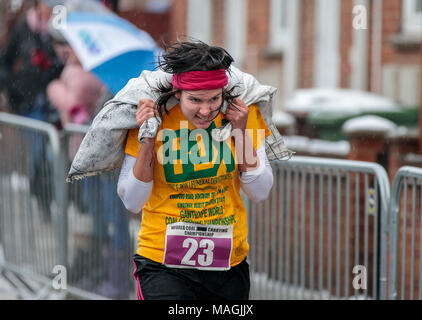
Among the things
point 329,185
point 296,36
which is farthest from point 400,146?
point 296,36

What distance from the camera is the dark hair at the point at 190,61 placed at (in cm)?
363

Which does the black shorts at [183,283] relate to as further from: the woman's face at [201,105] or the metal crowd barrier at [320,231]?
the metal crowd barrier at [320,231]

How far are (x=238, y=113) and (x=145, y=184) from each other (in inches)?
19.7

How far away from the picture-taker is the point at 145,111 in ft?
12.0

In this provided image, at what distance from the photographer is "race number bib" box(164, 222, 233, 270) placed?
3836 mm

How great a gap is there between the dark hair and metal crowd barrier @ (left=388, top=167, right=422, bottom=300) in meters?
1.64

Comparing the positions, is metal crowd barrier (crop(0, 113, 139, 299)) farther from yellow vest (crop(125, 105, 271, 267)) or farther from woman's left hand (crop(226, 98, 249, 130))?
woman's left hand (crop(226, 98, 249, 130))

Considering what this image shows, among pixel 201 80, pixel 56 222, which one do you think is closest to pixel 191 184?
pixel 201 80

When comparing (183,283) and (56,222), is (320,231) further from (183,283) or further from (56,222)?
(56,222)

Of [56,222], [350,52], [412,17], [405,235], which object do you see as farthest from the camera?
[350,52]

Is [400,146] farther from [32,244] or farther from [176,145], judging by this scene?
[176,145]

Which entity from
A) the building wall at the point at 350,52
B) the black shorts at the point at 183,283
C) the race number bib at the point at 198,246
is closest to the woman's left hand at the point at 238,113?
the race number bib at the point at 198,246

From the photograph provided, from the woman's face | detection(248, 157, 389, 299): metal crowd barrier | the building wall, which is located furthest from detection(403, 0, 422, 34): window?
the woman's face
